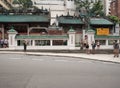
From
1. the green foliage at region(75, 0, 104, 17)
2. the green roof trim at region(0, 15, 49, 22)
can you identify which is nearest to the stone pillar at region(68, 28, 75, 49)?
the green roof trim at region(0, 15, 49, 22)

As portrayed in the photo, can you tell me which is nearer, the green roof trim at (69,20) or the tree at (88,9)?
the green roof trim at (69,20)

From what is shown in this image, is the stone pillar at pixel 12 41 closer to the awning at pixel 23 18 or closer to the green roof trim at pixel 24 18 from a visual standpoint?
the awning at pixel 23 18

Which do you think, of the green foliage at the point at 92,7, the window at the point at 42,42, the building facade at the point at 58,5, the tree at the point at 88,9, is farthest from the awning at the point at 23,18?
the building facade at the point at 58,5

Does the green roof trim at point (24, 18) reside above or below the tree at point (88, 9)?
below

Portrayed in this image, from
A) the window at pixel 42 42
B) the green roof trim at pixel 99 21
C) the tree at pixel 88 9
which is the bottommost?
the window at pixel 42 42

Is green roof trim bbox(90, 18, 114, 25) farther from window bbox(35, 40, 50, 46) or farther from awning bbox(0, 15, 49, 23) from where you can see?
window bbox(35, 40, 50, 46)

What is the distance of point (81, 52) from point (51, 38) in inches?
176

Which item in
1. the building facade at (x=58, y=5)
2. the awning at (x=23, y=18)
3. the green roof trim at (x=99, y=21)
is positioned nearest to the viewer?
the awning at (x=23, y=18)

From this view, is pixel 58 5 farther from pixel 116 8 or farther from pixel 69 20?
pixel 69 20

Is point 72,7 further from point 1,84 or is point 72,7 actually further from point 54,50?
point 1,84

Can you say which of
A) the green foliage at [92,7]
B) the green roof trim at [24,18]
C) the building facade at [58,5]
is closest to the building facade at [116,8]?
the green foliage at [92,7]

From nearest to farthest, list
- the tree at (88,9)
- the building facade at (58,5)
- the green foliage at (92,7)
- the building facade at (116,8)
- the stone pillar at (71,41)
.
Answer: the stone pillar at (71,41), the tree at (88,9), the green foliage at (92,7), the building facade at (116,8), the building facade at (58,5)

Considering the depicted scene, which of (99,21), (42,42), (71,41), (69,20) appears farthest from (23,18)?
(71,41)

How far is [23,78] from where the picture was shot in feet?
41.4
